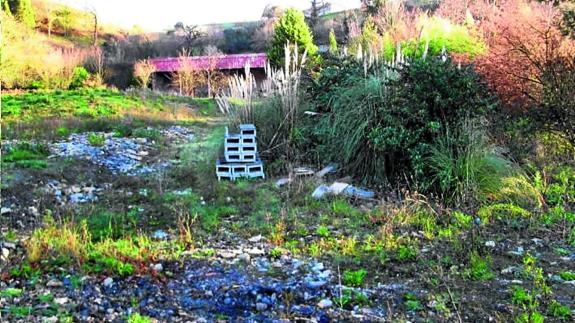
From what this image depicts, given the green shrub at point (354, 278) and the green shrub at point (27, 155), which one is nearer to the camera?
the green shrub at point (354, 278)

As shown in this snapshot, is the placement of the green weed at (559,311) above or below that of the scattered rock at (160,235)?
above

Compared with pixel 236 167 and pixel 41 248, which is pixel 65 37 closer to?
pixel 236 167

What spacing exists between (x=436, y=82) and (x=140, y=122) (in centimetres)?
724

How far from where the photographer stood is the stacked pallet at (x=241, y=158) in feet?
20.7

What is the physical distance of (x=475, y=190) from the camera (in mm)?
4781

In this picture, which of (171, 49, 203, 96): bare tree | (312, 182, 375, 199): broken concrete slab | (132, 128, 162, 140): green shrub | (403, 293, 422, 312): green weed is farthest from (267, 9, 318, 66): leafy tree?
(403, 293, 422, 312): green weed

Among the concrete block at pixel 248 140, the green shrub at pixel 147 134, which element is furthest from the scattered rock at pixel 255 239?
the green shrub at pixel 147 134

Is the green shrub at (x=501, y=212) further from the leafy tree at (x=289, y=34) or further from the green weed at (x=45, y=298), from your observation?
the leafy tree at (x=289, y=34)

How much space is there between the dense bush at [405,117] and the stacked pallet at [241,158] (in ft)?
3.57

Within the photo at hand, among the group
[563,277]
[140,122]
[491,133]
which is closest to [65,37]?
[140,122]

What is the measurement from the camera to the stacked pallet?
6309 millimetres

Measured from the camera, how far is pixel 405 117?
5438 millimetres

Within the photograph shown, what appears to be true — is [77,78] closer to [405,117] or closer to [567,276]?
[405,117]

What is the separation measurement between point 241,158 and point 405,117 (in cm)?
216
